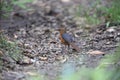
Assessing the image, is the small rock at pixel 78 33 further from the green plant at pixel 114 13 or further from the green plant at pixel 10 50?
the green plant at pixel 10 50

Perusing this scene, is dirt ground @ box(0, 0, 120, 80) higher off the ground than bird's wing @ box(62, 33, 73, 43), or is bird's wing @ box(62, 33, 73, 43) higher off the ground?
bird's wing @ box(62, 33, 73, 43)

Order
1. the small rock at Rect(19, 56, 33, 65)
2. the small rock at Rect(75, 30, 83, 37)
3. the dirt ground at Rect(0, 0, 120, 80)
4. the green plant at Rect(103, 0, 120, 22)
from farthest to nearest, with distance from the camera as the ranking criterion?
the small rock at Rect(75, 30, 83, 37)
the green plant at Rect(103, 0, 120, 22)
the small rock at Rect(19, 56, 33, 65)
the dirt ground at Rect(0, 0, 120, 80)

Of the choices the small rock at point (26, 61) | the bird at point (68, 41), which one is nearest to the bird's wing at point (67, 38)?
the bird at point (68, 41)

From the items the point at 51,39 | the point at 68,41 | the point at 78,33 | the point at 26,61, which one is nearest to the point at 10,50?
A: the point at 26,61

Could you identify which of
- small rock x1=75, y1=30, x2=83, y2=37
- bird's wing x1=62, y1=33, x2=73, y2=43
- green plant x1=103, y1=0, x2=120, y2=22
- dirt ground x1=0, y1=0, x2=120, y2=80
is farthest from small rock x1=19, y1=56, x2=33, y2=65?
green plant x1=103, y1=0, x2=120, y2=22

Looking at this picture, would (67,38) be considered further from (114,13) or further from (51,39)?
(114,13)

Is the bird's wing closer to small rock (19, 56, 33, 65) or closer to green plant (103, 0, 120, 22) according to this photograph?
small rock (19, 56, 33, 65)

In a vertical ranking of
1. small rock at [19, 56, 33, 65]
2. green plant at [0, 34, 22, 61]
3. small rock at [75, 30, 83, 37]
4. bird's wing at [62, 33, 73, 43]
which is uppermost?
green plant at [0, 34, 22, 61]

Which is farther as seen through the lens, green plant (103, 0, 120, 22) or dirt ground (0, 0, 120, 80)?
green plant (103, 0, 120, 22)

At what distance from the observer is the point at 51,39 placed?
6.40 metres

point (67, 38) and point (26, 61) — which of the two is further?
point (67, 38)

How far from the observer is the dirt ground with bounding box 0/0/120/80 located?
467 centimetres

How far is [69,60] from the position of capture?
504 centimetres

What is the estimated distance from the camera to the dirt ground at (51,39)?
467cm
